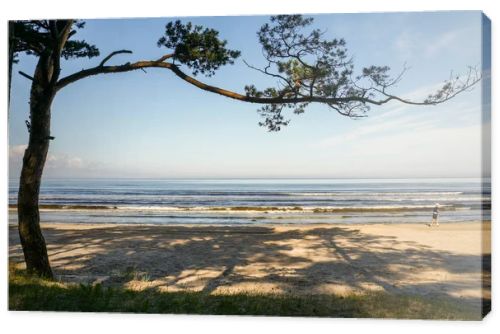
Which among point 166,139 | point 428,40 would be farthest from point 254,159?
point 428,40

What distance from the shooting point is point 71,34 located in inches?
220

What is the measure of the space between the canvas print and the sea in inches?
1.8

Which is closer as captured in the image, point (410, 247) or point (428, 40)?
point (428, 40)

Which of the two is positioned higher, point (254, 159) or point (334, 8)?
point (334, 8)

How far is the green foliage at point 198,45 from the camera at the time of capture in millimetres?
5465

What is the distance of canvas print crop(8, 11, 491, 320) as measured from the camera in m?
5.05

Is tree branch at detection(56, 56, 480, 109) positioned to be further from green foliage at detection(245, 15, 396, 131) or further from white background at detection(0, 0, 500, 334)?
white background at detection(0, 0, 500, 334)

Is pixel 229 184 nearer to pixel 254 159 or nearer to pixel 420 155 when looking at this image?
pixel 254 159

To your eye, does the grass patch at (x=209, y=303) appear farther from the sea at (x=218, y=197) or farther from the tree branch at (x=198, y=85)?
the tree branch at (x=198, y=85)

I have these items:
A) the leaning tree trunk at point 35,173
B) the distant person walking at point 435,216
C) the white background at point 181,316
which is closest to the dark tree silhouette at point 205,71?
the leaning tree trunk at point 35,173

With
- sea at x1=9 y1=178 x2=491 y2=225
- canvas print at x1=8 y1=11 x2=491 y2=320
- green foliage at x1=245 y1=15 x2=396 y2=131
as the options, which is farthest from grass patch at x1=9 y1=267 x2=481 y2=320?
green foliage at x1=245 y1=15 x2=396 y2=131

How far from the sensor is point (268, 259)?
6000mm

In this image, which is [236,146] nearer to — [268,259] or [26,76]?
[268,259]

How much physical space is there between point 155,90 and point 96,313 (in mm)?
2665
